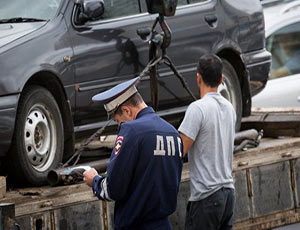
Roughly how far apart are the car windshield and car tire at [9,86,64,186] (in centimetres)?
66

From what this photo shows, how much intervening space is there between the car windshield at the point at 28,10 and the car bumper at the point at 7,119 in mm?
950

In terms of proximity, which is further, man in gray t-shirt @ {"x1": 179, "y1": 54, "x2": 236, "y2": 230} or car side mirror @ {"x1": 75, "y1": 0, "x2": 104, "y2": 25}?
car side mirror @ {"x1": 75, "y1": 0, "x2": 104, "y2": 25}

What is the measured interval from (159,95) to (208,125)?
6.08ft

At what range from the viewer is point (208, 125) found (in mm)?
7031

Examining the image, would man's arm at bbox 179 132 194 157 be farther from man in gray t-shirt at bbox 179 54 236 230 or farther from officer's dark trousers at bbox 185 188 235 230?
officer's dark trousers at bbox 185 188 235 230

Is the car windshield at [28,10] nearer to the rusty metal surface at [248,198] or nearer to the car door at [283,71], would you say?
the rusty metal surface at [248,198]

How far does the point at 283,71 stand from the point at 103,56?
565 cm

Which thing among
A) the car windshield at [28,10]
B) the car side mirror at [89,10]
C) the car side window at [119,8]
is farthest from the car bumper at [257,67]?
the car windshield at [28,10]

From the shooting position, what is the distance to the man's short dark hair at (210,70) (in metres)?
7.06

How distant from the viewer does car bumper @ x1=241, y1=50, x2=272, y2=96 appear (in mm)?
10008

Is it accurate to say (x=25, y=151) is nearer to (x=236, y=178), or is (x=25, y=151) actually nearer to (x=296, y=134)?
(x=236, y=178)

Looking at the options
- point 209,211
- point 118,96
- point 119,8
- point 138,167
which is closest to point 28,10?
point 119,8

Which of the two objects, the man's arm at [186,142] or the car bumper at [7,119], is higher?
the car bumper at [7,119]

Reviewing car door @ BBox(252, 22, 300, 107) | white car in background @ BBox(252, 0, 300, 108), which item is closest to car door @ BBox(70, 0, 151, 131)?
car door @ BBox(252, 22, 300, 107)
